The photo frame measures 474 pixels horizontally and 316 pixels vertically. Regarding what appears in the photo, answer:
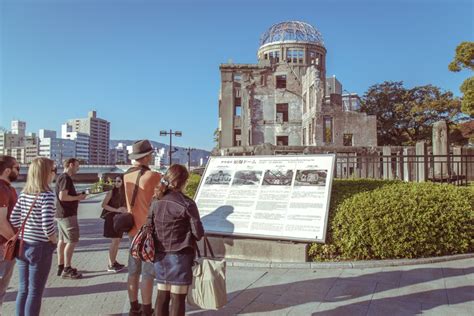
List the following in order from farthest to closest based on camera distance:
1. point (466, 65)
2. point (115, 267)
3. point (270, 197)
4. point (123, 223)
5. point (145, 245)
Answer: point (466, 65)
point (270, 197)
point (115, 267)
point (123, 223)
point (145, 245)

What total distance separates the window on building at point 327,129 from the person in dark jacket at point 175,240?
35662mm

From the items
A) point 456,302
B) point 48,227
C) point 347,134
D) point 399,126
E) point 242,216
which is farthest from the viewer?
point 399,126

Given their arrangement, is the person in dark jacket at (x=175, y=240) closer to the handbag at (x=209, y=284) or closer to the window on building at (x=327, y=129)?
the handbag at (x=209, y=284)

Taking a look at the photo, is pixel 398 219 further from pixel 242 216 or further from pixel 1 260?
pixel 1 260

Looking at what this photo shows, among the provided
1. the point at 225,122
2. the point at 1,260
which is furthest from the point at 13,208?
the point at 225,122

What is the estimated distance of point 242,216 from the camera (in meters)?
6.67

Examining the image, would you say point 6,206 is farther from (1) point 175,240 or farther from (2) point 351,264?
(2) point 351,264

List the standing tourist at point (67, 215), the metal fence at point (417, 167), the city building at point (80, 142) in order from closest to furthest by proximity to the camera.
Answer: the standing tourist at point (67, 215) → the metal fence at point (417, 167) → the city building at point (80, 142)

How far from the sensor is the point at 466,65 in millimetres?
25422

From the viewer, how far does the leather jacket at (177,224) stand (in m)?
3.46

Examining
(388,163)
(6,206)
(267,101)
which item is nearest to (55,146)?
(267,101)

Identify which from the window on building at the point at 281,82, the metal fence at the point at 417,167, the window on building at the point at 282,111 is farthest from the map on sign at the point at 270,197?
the window on building at the point at 281,82

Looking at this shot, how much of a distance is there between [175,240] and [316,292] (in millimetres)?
2398

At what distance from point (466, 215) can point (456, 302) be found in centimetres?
246
